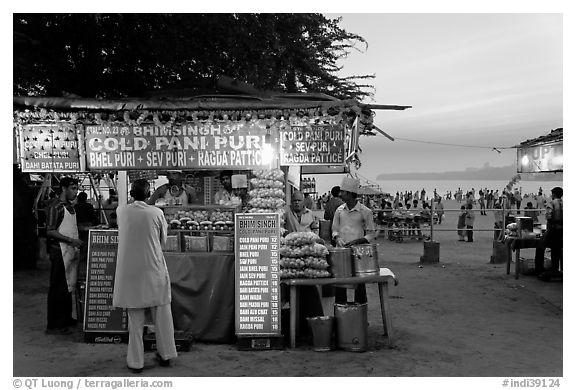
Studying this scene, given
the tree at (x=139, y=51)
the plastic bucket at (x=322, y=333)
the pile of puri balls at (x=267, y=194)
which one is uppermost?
the tree at (x=139, y=51)

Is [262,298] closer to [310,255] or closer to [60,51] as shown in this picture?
[310,255]

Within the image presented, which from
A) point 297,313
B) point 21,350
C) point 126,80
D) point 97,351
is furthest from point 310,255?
point 126,80

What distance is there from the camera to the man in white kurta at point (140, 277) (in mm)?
6184

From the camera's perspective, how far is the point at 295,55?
1906 cm

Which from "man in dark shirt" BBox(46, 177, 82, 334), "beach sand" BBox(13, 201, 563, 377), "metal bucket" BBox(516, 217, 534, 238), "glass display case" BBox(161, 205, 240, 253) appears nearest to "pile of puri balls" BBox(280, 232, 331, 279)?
"glass display case" BBox(161, 205, 240, 253)

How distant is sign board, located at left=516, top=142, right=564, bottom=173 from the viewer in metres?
12.9

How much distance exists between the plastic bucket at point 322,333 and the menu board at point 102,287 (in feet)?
7.90

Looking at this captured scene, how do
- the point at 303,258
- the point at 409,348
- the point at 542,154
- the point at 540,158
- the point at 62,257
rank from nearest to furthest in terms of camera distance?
the point at 409,348 < the point at 303,258 < the point at 62,257 < the point at 542,154 < the point at 540,158

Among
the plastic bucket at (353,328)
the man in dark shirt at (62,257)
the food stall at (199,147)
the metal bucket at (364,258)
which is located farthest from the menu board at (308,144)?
the man in dark shirt at (62,257)

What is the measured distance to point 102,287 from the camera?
757 cm

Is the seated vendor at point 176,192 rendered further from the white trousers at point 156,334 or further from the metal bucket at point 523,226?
the metal bucket at point 523,226

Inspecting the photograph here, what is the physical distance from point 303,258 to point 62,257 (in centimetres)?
335

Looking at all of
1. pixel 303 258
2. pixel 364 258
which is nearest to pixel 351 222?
pixel 364 258

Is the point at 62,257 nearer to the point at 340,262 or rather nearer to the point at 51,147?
the point at 51,147
